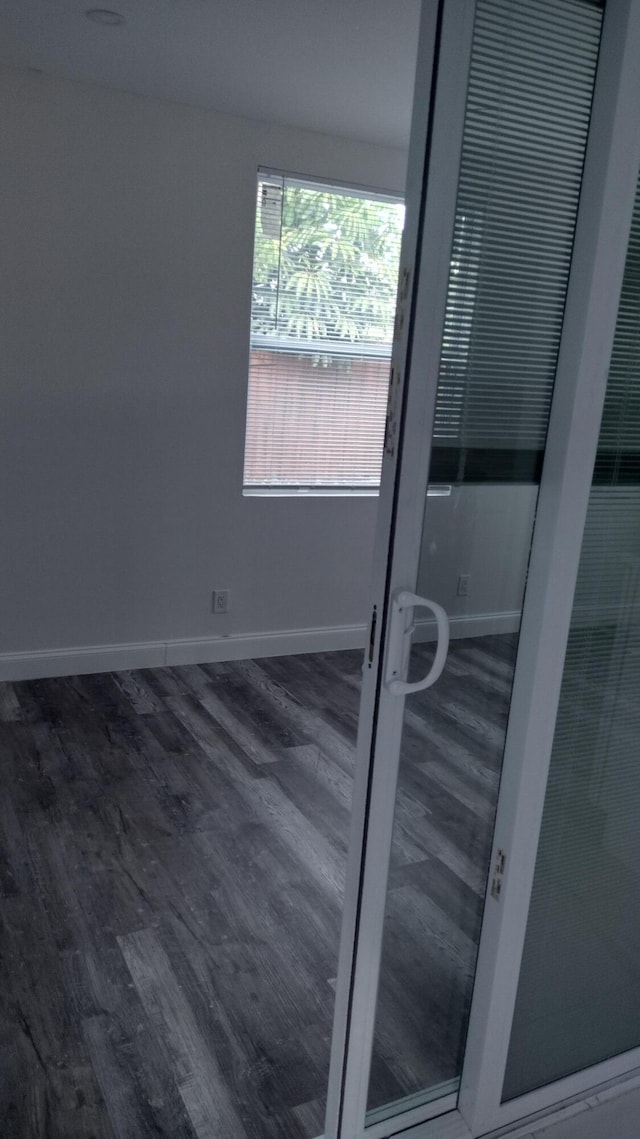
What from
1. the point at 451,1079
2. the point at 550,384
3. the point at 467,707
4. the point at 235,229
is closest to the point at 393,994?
the point at 451,1079

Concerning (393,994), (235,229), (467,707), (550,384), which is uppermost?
(235,229)

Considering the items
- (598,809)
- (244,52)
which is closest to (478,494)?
(598,809)

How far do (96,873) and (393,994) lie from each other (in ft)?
4.16

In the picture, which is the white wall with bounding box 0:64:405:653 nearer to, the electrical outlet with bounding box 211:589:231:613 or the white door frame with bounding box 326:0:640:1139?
the electrical outlet with bounding box 211:589:231:613

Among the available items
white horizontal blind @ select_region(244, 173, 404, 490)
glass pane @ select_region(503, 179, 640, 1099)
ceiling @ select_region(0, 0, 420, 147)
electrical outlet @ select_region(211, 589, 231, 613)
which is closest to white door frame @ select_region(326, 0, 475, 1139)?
glass pane @ select_region(503, 179, 640, 1099)

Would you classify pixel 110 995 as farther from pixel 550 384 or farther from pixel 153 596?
pixel 153 596

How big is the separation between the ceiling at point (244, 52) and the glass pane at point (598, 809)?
1.69 m

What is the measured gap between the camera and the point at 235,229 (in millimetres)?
3740

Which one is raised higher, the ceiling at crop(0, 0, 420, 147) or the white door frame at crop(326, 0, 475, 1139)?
the ceiling at crop(0, 0, 420, 147)

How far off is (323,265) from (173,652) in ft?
6.32

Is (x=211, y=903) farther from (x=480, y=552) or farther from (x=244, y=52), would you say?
(x=244, y=52)

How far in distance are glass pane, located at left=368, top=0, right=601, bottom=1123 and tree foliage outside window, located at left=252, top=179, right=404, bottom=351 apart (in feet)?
9.38

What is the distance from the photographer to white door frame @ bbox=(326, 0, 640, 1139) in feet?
3.57

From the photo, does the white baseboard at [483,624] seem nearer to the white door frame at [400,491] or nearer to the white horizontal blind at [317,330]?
the white door frame at [400,491]
